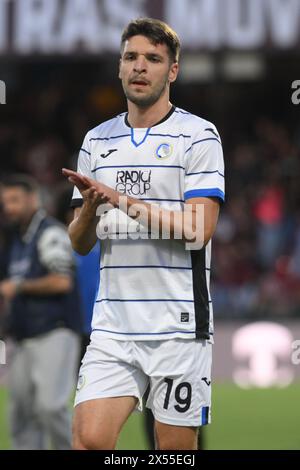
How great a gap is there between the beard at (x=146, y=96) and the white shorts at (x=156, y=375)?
112 cm

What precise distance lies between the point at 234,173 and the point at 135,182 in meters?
14.1

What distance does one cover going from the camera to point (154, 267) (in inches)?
221

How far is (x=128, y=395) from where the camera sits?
5539 millimetres

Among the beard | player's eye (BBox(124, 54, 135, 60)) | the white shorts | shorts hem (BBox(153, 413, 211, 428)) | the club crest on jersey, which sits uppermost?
player's eye (BBox(124, 54, 135, 60))

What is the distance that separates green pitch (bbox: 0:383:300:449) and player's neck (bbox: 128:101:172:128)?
13.7 feet

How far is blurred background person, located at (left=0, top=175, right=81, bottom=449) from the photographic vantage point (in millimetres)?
9008

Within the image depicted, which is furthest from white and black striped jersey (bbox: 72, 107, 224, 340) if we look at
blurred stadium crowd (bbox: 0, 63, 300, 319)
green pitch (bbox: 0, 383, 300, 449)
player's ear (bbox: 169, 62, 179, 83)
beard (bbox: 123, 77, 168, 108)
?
blurred stadium crowd (bbox: 0, 63, 300, 319)

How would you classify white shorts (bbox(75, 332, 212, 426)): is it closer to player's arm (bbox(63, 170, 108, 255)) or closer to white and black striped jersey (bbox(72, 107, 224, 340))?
white and black striped jersey (bbox(72, 107, 224, 340))

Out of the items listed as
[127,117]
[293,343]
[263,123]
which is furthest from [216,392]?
[127,117]

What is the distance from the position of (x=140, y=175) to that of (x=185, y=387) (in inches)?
39.6

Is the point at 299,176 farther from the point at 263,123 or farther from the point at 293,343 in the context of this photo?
the point at 293,343

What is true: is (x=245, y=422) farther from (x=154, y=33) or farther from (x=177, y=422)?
(x=154, y=33)

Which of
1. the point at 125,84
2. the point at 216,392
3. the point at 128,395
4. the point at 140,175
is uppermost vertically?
the point at 125,84

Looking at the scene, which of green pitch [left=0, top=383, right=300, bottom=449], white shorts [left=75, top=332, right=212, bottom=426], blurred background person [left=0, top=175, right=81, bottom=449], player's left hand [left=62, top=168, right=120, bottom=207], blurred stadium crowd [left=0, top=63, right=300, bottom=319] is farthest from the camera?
blurred stadium crowd [left=0, top=63, right=300, bottom=319]
